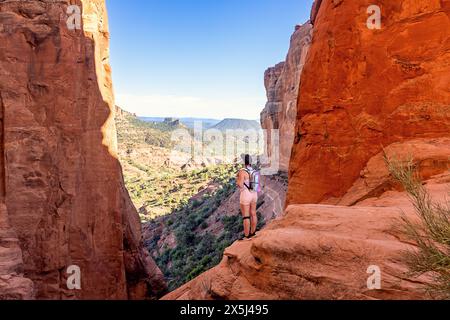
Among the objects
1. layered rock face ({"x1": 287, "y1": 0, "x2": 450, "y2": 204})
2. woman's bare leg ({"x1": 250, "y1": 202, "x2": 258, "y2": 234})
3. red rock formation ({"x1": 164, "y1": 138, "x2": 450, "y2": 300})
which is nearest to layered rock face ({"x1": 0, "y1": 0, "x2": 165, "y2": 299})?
woman's bare leg ({"x1": 250, "y1": 202, "x2": 258, "y2": 234})

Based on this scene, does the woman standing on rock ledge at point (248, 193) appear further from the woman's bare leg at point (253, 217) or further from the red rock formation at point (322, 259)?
the red rock formation at point (322, 259)

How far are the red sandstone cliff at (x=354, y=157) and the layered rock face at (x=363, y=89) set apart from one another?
1.0 inches

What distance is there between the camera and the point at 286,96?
132 feet

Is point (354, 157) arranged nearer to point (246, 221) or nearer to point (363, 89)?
point (363, 89)

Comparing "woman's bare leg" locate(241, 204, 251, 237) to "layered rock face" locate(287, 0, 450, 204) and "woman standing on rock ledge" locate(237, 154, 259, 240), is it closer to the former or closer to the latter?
"woman standing on rock ledge" locate(237, 154, 259, 240)

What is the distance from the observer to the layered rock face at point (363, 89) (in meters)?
8.38

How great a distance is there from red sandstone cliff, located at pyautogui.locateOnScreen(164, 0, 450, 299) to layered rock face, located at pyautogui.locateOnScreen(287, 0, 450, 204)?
0.03 metres

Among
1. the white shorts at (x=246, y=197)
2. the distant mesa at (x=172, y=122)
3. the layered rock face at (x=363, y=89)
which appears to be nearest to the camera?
the white shorts at (x=246, y=197)

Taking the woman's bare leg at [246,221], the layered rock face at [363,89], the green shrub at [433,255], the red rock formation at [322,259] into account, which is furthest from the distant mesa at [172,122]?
the green shrub at [433,255]

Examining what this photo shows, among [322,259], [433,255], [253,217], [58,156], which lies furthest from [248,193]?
[58,156]

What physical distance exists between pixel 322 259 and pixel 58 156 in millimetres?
11551

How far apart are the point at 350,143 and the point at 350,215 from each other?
4.19 meters

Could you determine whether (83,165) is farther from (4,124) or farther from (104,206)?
(4,124)
